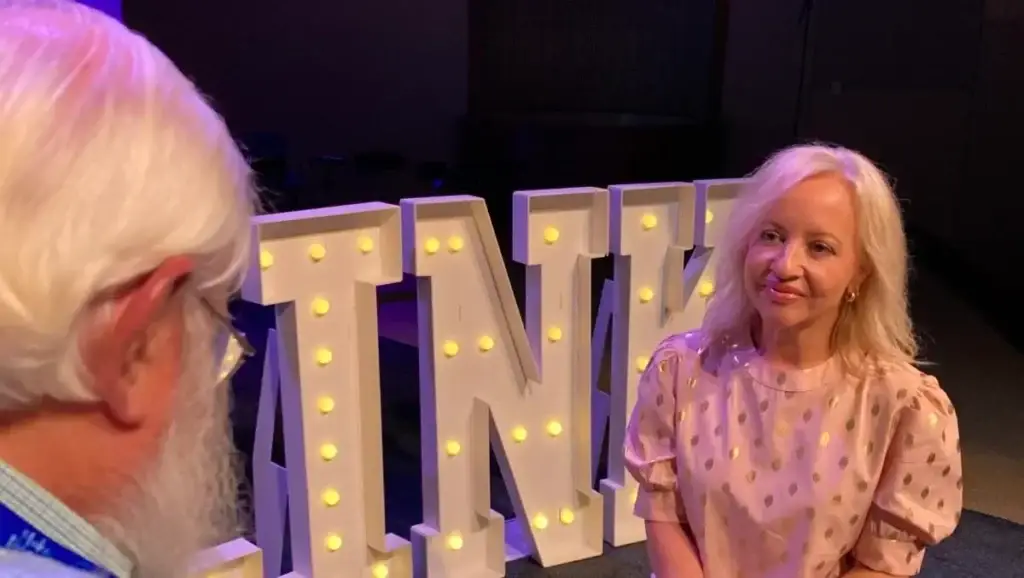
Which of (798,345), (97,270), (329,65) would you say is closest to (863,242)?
(798,345)

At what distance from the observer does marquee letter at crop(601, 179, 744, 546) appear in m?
2.43

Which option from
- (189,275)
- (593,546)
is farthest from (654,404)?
(189,275)

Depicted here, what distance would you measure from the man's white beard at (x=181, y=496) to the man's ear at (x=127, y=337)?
0.28 feet

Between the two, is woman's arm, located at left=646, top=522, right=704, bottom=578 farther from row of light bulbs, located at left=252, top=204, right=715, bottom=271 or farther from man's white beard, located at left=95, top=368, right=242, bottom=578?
man's white beard, located at left=95, top=368, right=242, bottom=578

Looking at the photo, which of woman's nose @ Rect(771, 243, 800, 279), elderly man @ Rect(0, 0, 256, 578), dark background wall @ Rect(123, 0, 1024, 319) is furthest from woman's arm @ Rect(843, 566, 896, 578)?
dark background wall @ Rect(123, 0, 1024, 319)

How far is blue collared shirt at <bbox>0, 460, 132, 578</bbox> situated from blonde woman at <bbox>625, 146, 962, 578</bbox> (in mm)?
1126

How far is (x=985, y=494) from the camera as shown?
3.01 m

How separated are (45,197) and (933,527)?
138cm

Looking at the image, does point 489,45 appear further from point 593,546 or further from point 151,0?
point 593,546

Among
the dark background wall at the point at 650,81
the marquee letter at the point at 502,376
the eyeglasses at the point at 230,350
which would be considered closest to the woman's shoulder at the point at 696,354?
the marquee letter at the point at 502,376

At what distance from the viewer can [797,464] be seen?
1677 millimetres

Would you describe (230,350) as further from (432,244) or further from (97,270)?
(432,244)

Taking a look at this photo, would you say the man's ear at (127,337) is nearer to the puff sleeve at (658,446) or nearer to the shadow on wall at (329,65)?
the puff sleeve at (658,446)

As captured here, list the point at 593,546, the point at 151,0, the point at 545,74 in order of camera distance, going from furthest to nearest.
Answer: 1. the point at 545,74
2. the point at 151,0
3. the point at 593,546
